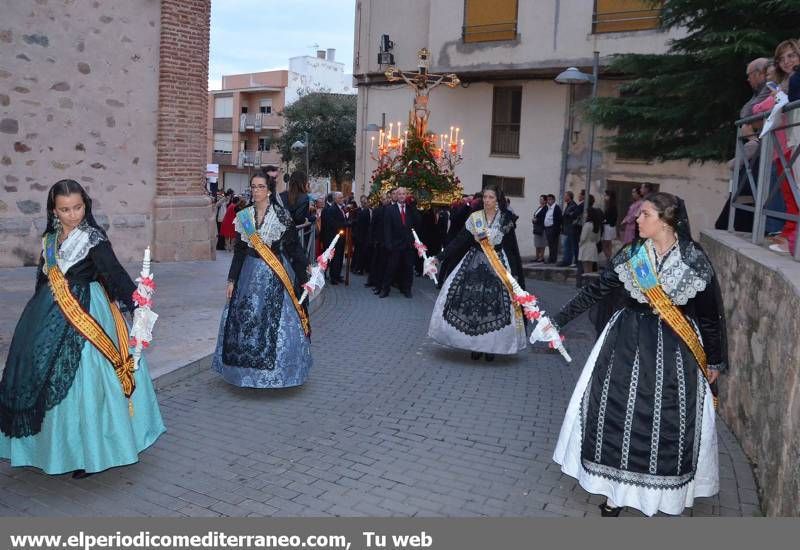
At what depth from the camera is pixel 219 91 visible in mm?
56875

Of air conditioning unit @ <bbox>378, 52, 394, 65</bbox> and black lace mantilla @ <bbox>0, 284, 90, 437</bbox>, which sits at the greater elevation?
air conditioning unit @ <bbox>378, 52, 394, 65</bbox>

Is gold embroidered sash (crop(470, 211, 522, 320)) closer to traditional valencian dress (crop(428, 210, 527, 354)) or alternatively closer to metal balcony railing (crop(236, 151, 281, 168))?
traditional valencian dress (crop(428, 210, 527, 354))

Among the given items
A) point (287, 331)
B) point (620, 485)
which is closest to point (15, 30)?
point (287, 331)

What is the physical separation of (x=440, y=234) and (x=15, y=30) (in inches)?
358

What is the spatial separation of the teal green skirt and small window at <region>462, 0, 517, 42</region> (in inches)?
769

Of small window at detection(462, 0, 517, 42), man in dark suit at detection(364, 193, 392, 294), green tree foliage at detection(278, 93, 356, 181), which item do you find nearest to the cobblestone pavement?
man in dark suit at detection(364, 193, 392, 294)

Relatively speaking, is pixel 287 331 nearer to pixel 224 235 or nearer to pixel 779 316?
pixel 779 316

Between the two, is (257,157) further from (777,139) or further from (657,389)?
(657,389)

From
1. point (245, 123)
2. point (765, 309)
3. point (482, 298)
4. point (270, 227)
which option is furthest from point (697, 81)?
point (245, 123)

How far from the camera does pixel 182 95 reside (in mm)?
13828

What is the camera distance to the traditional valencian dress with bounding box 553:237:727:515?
4426mm

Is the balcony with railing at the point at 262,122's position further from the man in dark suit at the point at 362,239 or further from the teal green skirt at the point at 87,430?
the teal green skirt at the point at 87,430

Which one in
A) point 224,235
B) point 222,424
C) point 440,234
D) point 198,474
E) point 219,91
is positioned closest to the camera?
point 198,474

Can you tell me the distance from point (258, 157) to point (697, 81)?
45968 mm
